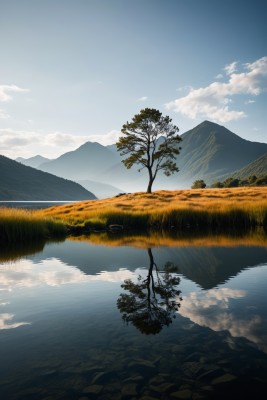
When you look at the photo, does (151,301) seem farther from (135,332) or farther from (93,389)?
(93,389)

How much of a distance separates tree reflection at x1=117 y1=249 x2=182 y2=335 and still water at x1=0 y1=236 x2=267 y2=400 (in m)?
0.03

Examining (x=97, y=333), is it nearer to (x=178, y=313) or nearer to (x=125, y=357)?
(x=125, y=357)

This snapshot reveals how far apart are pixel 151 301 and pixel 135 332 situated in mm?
2132

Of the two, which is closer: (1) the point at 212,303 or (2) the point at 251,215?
(1) the point at 212,303

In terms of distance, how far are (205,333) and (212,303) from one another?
2029mm

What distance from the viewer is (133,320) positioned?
7.16 m

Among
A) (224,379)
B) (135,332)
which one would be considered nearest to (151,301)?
(135,332)

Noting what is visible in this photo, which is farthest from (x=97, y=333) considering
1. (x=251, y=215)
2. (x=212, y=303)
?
(x=251, y=215)

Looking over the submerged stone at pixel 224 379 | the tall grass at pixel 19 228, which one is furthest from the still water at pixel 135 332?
the tall grass at pixel 19 228

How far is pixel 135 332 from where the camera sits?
21.2ft

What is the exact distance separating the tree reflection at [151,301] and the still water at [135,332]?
0.08 feet

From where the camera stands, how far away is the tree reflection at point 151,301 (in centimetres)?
Answer: 702

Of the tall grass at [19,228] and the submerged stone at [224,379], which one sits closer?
the submerged stone at [224,379]

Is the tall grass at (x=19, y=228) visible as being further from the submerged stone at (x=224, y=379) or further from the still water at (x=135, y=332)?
the submerged stone at (x=224, y=379)
